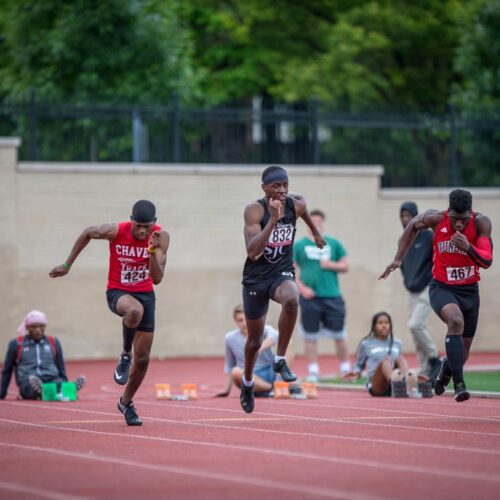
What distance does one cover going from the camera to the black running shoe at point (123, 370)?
43.0 feet

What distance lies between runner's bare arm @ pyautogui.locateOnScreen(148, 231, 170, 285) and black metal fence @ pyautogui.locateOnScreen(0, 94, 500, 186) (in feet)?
41.2

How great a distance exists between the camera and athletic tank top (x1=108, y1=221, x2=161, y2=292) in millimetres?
13102

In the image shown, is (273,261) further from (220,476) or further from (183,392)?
(183,392)

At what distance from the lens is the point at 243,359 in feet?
58.2

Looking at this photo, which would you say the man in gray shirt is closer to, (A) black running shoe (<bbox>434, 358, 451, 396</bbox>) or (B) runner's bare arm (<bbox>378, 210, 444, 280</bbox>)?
(A) black running shoe (<bbox>434, 358, 451, 396</bbox>)

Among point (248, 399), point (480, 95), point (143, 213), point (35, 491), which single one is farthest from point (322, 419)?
point (480, 95)

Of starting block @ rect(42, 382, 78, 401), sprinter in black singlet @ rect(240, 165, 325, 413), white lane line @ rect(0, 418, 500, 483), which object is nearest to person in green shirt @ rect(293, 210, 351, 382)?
starting block @ rect(42, 382, 78, 401)

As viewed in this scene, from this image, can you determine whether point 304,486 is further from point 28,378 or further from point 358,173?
point 358,173

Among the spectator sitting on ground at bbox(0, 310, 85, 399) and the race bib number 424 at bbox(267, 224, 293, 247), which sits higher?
the race bib number 424 at bbox(267, 224, 293, 247)

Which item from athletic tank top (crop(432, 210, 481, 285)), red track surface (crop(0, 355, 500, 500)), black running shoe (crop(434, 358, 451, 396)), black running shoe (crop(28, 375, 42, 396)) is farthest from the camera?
A: black running shoe (crop(28, 375, 42, 396))

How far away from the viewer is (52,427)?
13.2 m

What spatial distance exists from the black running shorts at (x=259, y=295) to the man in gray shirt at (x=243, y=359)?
4.46m

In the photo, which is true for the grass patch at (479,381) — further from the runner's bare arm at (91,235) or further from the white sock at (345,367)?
the runner's bare arm at (91,235)

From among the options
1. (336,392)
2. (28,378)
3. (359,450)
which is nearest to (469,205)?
(359,450)
